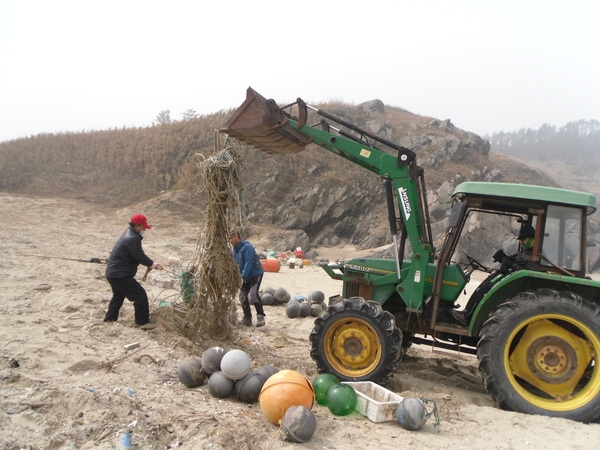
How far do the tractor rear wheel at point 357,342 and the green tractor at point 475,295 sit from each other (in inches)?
0.5

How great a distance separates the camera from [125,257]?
624 centimetres

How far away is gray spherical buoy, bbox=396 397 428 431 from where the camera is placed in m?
3.81

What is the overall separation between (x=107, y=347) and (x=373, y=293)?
3.25 m

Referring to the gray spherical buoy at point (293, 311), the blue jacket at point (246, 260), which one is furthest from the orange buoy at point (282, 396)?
the gray spherical buoy at point (293, 311)

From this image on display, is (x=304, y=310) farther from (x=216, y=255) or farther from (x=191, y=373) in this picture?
(x=191, y=373)

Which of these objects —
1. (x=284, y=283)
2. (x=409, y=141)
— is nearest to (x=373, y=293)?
(x=284, y=283)

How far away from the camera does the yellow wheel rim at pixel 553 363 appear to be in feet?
14.6

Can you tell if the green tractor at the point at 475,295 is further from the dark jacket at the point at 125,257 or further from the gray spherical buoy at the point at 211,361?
the dark jacket at the point at 125,257

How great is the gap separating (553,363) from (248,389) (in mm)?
3117

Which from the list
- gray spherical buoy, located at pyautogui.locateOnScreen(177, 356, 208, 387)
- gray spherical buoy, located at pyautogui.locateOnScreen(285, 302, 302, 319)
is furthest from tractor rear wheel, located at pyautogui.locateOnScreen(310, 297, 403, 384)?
gray spherical buoy, located at pyautogui.locateOnScreen(285, 302, 302, 319)

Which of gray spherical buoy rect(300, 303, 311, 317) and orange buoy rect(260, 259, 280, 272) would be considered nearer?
gray spherical buoy rect(300, 303, 311, 317)

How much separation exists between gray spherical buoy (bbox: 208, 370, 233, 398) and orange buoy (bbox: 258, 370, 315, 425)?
0.57m

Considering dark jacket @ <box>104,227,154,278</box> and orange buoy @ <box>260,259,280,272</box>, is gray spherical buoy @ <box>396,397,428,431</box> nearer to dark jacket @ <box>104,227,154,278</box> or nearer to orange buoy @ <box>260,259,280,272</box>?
dark jacket @ <box>104,227,154,278</box>

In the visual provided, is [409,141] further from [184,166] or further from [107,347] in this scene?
[107,347]
